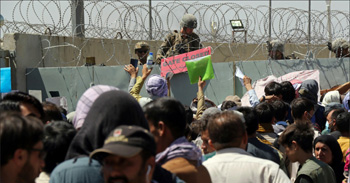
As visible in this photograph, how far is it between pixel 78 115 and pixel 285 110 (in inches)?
124

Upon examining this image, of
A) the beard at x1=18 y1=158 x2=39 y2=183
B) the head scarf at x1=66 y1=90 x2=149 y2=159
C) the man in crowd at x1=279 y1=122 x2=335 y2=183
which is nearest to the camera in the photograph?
the beard at x1=18 y1=158 x2=39 y2=183

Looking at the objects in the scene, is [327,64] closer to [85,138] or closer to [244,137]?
[244,137]

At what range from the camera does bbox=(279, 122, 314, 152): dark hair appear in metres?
3.99

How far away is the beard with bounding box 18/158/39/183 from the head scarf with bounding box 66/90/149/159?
0.25 m

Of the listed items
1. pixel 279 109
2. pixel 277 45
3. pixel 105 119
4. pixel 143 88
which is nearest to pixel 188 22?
pixel 143 88

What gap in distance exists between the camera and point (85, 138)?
2.44 metres

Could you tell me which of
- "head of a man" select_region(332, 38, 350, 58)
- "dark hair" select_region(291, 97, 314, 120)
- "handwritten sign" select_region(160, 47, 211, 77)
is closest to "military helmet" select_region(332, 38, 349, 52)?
"head of a man" select_region(332, 38, 350, 58)

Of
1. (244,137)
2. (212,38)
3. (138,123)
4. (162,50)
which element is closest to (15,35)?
(162,50)

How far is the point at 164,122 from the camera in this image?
2971 mm

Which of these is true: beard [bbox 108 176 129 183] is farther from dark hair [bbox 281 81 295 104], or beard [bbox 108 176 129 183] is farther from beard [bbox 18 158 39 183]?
dark hair [bbox 281 81 295 104]

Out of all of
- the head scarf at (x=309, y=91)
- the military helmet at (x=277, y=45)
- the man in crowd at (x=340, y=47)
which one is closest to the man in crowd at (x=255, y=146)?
the head scarf at (x=309, y=91)

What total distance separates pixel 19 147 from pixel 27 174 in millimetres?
125

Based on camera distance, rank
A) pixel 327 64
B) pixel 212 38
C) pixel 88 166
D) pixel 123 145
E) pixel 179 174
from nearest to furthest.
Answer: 1. pixel 123 145
2. pixel 88 166
3. pixel 179 174
4. pixel 327 64
5. pixel 212 38

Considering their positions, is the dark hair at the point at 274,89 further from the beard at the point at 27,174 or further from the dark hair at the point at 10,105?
the beard at the point at 27,174
